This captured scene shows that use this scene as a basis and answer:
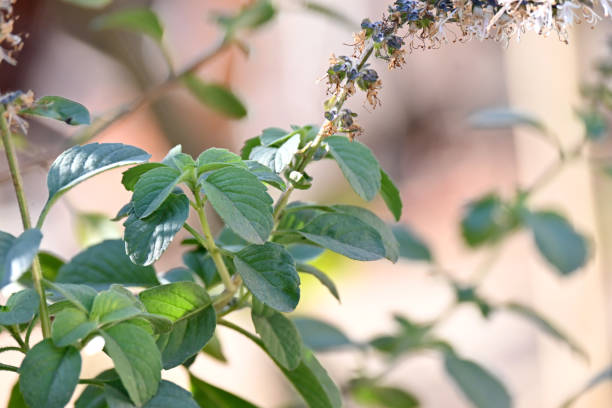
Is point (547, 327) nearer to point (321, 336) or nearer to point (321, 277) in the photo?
point (321, 336)

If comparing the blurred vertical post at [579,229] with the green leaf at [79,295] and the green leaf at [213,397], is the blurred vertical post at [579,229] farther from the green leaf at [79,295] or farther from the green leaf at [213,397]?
the green leaf at [79,295]

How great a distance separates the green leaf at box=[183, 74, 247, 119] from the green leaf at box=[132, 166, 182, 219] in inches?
18.9

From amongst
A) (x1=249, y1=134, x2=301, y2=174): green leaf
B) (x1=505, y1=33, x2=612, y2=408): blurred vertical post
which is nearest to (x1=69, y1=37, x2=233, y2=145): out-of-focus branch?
(x1=249, y1=134, x2=301, y2=174): green leaf

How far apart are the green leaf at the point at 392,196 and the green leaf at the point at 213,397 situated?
16 cm

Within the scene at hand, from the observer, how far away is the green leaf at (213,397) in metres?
0.51

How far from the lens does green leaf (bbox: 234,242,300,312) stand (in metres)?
0.39

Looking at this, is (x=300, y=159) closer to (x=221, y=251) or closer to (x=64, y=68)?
(x=221, y=251)

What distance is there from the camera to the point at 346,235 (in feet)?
1.43

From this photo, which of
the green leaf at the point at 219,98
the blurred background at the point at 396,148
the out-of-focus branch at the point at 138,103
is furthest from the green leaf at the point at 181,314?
the blurred background at the point at 396,148

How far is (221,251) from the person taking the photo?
425mm

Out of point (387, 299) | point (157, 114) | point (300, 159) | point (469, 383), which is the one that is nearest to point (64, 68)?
point (157, 114)

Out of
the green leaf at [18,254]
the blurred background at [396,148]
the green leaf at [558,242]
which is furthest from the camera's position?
the blurred background at [396,148]

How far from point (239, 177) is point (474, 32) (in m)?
0.14

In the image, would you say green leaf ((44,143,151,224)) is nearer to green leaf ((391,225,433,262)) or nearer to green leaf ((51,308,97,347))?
green leaf ((51,308,97,347))
